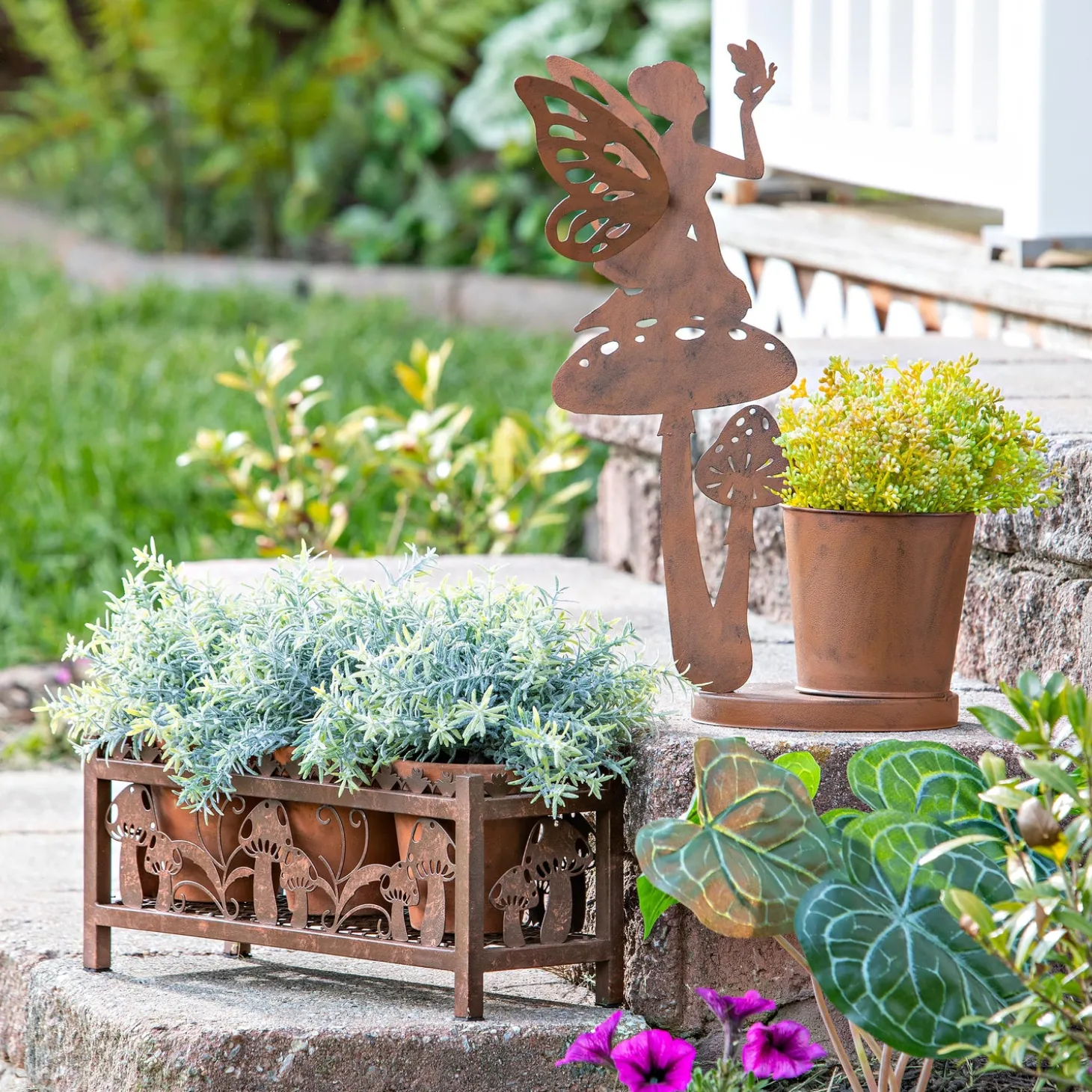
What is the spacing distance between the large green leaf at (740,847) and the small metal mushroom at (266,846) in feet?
1.63

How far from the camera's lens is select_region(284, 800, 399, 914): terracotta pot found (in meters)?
1.93

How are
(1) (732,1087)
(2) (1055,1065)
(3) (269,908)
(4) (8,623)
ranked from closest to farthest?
(2) (1055,1065) → (1) (732,1087) → (3) (269,908) → (4) (8,623)

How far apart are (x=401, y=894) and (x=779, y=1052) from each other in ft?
1.53

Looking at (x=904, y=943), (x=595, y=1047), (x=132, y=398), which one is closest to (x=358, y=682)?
(x=595, y=1047)

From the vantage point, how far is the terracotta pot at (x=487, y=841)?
185cm

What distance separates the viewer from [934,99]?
3320 mm

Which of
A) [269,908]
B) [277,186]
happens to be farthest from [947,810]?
[277,186]

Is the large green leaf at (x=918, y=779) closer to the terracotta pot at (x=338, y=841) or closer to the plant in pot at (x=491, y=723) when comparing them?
the plant in pot at (x=491, y=723)

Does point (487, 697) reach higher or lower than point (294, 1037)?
higher

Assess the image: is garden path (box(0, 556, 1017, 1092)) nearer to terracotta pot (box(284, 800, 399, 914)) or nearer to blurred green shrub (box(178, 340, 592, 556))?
terracotta pot (box(284, 800, 399, 914))

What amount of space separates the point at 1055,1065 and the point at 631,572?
192 cm

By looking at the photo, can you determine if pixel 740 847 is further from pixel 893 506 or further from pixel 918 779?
pixel 893 506

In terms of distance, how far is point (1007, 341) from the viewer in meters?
3.15

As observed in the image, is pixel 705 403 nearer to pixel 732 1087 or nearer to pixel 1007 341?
pixel 732 1087
